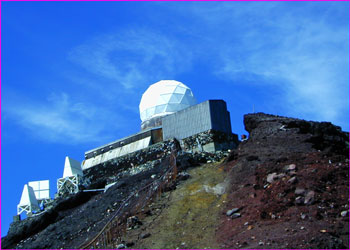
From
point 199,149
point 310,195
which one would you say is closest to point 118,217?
point 310,195

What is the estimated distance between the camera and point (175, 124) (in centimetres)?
3897

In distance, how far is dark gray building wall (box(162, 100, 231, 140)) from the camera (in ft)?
123

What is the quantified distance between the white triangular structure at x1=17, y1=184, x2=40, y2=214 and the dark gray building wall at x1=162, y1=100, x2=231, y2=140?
29.5ft

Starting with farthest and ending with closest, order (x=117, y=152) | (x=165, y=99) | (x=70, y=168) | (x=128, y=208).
→ (x=165, y=99) < (x=117, y=152) < (x=70, y=168) < (x=128, y=208)

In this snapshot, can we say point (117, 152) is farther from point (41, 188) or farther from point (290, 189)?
point (290, 189)

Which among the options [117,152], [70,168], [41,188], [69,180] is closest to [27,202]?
[41,188]

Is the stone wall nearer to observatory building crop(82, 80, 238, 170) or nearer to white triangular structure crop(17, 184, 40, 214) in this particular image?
observatory building crop(82, 80, 238, 170)

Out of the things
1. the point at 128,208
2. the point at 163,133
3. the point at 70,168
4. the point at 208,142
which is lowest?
the point at 128,208

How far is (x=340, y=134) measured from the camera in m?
32.6

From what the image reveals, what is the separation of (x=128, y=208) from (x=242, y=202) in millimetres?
5624

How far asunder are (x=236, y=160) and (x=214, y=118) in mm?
7393

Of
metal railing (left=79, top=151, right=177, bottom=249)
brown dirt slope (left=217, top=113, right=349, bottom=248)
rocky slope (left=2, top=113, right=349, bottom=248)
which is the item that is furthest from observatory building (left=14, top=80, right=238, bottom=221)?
brown dirt slope (left=217, top=113, right=349, bottom=248)

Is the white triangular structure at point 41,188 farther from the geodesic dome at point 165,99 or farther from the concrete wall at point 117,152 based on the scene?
the geodesic dome at point 165,99

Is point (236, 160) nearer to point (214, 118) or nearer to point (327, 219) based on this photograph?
point (214, 118)
